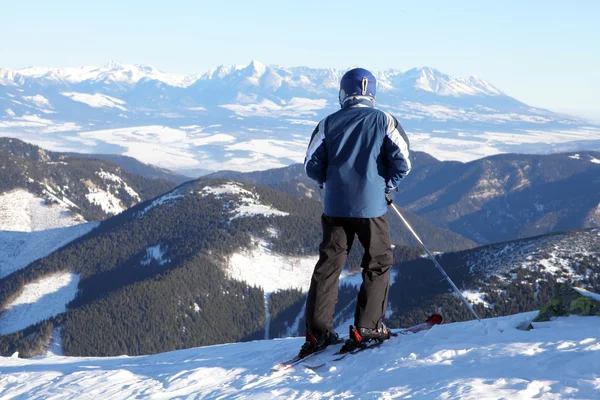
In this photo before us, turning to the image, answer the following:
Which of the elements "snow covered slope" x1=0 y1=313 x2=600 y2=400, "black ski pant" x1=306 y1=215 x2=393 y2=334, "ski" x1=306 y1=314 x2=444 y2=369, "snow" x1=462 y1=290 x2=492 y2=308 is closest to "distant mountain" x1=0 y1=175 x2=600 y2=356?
"snow" x1=462 y1=290 x2=492 y2=308

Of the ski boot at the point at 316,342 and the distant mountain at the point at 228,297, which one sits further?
the distant mountain at the point at 228,297

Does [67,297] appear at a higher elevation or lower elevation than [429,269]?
lower

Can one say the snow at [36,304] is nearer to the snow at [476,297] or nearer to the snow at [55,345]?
the snow at [55,345]

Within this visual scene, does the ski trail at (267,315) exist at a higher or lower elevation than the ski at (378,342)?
lower

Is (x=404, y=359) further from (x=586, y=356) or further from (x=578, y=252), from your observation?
(x=578, y=252)

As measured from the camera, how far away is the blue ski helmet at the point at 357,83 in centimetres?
1080

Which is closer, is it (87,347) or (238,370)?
(238,370)

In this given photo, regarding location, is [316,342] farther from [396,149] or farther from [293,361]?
[396,149]

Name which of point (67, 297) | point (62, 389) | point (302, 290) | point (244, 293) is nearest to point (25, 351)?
point (67, 297)

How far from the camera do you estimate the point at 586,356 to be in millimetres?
9570

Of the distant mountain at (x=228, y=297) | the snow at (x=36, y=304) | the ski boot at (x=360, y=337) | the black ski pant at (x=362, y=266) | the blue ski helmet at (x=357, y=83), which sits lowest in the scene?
the snow at (x=36, y=304)

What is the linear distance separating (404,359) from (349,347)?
1267mm

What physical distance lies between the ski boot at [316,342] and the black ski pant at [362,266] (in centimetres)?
35

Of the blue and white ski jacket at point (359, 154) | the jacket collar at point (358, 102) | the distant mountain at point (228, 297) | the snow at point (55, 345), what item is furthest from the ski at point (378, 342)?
the snow at point (55, 345)
